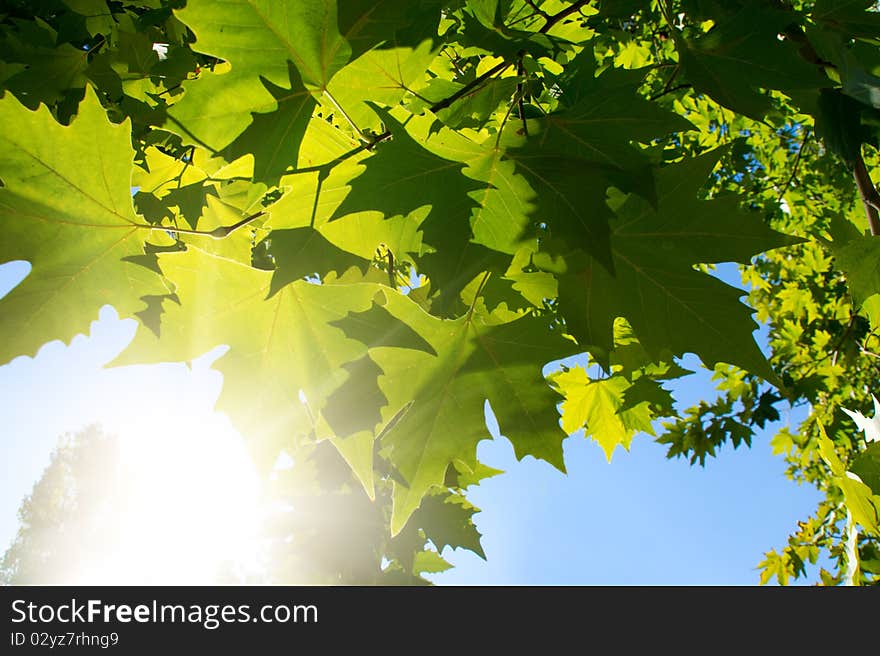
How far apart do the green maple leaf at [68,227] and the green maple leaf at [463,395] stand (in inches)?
17.7

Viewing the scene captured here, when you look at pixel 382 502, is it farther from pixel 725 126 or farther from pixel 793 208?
pixel 793 208

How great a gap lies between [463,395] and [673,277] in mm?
410

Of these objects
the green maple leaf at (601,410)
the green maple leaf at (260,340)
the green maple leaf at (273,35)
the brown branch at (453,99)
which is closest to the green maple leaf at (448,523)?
the green maple leaf at (601,410)

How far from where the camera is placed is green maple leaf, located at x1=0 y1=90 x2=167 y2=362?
0.93m

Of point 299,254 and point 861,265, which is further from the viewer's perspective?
point 861,265

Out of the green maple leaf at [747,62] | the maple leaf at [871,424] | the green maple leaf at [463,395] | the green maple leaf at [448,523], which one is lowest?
the green maple leaf at [463,395]

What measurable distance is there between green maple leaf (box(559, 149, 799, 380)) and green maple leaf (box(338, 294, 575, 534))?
92 mm

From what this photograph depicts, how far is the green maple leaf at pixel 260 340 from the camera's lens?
3.09ft

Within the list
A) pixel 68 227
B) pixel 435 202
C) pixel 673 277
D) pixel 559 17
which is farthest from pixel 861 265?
pixel 68 227

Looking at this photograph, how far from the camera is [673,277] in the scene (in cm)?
94

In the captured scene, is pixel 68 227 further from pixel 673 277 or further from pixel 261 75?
pixel 673 277

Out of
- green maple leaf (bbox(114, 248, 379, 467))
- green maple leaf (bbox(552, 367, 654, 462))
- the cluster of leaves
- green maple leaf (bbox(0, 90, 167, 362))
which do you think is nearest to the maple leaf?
green maple leaf (bbox(552, 367, 654, 462))

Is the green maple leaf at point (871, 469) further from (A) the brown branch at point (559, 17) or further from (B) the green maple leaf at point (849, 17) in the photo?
(A) the brown branch at point (559, 17)

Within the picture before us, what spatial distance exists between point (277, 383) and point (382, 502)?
6.83 ft
